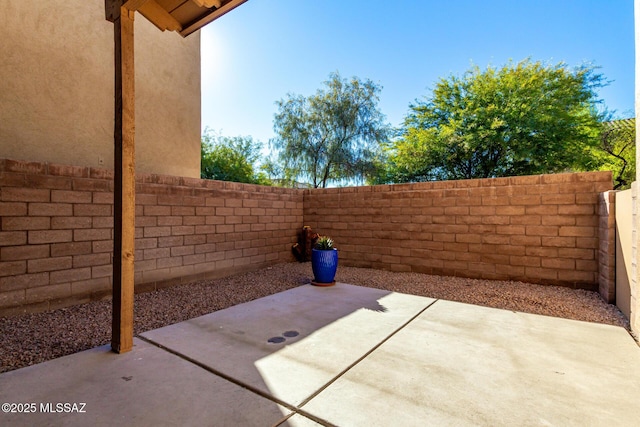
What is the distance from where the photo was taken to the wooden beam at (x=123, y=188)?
8.10 feet

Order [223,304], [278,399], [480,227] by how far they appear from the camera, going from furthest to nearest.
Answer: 1. [480,227]
2. [223,304]
3. [278,399]

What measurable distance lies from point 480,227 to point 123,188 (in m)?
5.24

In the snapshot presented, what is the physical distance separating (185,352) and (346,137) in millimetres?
14889

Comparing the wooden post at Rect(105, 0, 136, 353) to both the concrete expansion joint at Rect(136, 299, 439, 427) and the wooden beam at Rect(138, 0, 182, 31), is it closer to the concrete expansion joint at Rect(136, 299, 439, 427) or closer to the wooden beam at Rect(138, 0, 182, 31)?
the wooden beam at Rect(138, 0, 182, 31)

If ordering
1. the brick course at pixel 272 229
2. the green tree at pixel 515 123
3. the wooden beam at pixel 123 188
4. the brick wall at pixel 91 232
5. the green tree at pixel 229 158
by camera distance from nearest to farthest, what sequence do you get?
1. the wooden beam at pixel 123 188
2. the brick wall at pixel 91 232
3. the brick course at pixel 272 229
4. the green tree at pixel 515 123
5. the green tree at pixel 229 158

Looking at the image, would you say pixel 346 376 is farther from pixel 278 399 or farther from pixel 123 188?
pixel 123 188

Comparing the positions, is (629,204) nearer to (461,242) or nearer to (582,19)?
(461,242)

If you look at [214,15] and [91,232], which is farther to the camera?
[91,232]

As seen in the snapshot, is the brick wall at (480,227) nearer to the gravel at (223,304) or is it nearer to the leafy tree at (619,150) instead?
the gravel at (223,304)

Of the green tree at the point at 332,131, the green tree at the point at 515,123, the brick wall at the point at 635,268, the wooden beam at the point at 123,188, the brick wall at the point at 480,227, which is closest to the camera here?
the wooden beam at the point at 123,188

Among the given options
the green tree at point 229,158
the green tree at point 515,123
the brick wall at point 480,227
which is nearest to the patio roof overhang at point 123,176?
the brick wall at point 480,227

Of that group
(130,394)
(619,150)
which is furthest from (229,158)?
(619,150)

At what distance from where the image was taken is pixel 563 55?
37.6 feet

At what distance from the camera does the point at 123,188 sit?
2.47 metres
